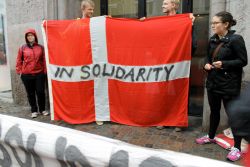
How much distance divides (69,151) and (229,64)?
8.03ft

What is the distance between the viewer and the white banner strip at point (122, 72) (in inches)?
192

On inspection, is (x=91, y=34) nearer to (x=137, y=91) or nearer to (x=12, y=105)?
(x=137, y=91)

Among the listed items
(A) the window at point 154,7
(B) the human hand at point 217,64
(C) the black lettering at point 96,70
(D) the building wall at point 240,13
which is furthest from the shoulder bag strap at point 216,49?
(A) the window at point 154,7

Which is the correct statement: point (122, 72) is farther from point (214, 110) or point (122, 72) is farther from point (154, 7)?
point (154, 7)

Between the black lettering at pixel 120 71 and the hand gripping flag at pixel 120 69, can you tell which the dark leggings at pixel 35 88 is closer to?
the hand gripping flag at pixel 120 69

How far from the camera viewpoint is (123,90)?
17.2 feet

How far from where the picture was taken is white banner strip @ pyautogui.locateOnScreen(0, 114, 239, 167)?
1837 mm

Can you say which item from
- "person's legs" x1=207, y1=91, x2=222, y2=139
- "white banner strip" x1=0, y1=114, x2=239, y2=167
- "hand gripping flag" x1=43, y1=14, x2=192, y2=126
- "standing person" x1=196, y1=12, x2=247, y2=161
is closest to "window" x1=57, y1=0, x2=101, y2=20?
"hand gripping flag" x1=43, y1=14, x2=192, y2=126

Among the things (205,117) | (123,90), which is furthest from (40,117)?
(205,117)

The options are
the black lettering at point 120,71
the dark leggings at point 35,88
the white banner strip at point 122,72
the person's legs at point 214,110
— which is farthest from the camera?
the dark leggings at point 35,88

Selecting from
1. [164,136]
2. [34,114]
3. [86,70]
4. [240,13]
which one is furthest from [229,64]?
[34,114]

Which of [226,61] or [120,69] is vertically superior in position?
[226,61]

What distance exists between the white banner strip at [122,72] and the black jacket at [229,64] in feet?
2.41

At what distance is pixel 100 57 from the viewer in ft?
17.3
